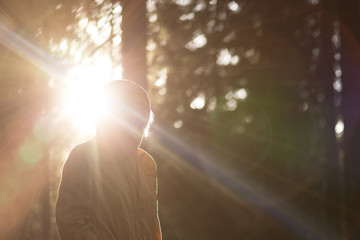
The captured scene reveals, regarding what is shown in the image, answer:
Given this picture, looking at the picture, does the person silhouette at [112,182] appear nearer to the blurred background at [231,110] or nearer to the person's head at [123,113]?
the person's head at [123,113]

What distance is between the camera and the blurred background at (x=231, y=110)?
5.17 metres

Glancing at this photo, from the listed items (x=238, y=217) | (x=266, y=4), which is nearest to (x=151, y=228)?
(x=238, y=217)

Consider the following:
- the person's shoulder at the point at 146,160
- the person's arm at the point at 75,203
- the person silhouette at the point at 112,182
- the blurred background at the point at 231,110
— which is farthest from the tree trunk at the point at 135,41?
the blurred background at the point at 231,110

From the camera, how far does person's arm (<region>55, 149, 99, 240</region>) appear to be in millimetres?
1721

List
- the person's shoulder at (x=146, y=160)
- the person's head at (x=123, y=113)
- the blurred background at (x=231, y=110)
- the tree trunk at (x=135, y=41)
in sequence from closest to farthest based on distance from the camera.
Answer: the person's head at (x=123, y=113) → the person's shoulder at (x=146, y=160) → the tree trunk at (x=135, y=41) → the blurred background at (x=231, y=110)

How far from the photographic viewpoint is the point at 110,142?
2004mm

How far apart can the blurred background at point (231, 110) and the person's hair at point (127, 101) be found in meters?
2.38

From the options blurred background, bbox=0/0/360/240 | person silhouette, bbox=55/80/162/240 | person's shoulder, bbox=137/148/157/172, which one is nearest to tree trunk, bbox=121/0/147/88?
person's shoulder, bbox=137/148/157/172

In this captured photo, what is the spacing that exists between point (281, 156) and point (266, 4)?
5766 millimetres

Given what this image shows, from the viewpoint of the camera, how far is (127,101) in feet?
6.61

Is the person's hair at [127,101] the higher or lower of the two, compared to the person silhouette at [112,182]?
higher

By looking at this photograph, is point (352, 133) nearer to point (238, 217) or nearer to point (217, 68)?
point (238, 217)

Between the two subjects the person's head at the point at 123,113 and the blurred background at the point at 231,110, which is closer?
the person's head at the point at 123,113

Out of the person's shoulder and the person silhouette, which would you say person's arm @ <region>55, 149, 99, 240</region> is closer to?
the person silhouette
